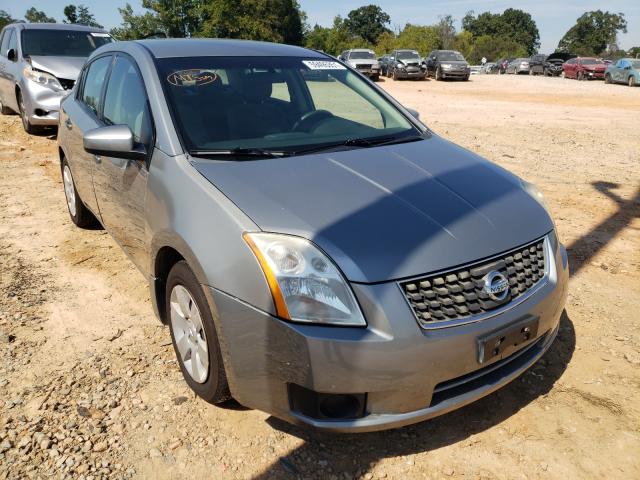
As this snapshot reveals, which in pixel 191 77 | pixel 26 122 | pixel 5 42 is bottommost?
pixel 26 122

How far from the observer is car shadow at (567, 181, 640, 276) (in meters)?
4.52

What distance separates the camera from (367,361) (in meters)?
2.01

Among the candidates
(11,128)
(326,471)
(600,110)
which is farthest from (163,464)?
(600,110)

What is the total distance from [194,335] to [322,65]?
2.15 metres

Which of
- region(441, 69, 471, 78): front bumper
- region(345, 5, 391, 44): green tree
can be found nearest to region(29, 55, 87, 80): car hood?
region(441, 69, 471, 78): front bumper

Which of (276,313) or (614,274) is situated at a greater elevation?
(276,313)

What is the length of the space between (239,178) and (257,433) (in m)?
1.16

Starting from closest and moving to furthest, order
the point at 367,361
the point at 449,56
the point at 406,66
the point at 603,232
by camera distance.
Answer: the point at 367,361, the point at 603,232, the point at 406,66, the point at 449,56

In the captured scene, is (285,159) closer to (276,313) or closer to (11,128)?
(276,313)

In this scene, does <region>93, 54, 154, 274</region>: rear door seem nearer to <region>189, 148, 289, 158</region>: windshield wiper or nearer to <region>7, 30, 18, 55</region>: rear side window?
<region>189, 148, 289, 158</region>: windshield wiper

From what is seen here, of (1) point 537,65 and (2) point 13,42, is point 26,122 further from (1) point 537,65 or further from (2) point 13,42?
(1) point 537,65

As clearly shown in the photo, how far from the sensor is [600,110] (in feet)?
51.9

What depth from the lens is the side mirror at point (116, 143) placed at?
285cm

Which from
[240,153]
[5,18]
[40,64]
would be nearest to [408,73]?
[40,64]
